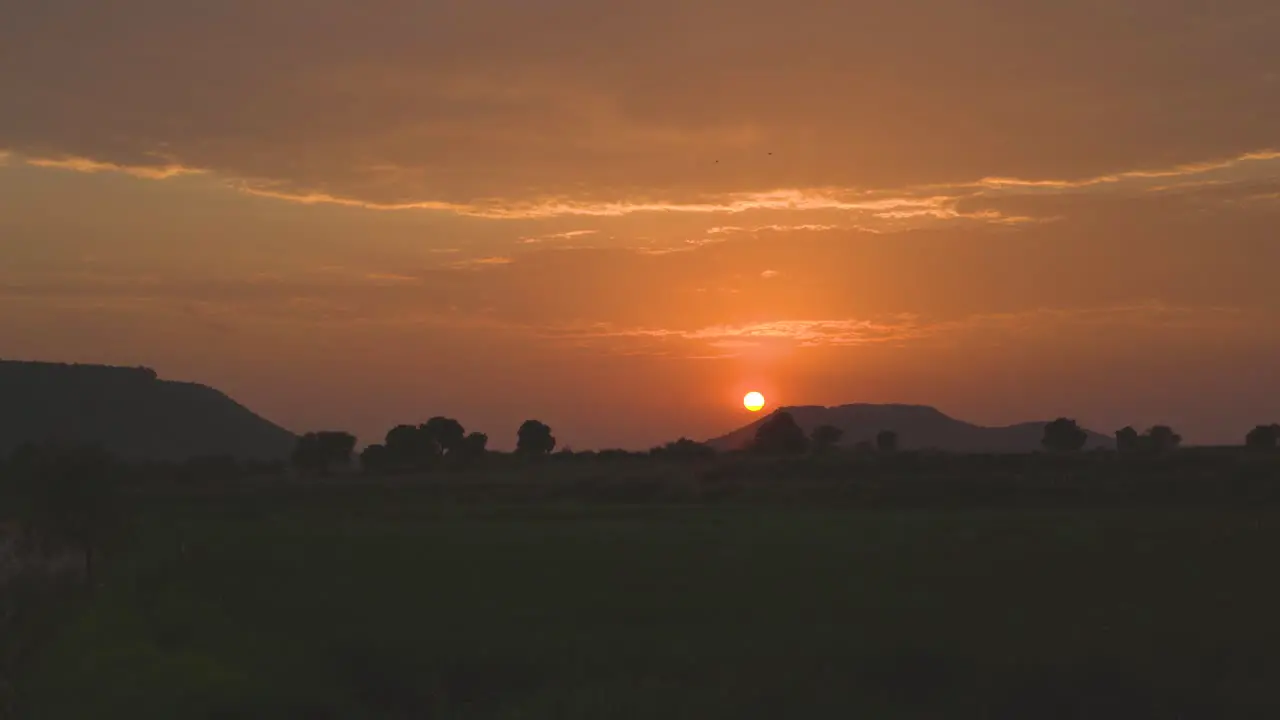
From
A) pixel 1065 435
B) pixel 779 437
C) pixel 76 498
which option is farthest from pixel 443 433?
pixel 76 498

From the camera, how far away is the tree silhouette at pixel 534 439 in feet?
624

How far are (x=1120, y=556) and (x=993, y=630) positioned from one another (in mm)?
11771

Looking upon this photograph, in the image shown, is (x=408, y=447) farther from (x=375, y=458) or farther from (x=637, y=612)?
(x=637, y=612)

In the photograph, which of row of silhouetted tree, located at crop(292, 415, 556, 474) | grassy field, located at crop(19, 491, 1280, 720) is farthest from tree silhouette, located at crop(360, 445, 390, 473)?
grassy field, located at crop(19, 491, 1280, 720)

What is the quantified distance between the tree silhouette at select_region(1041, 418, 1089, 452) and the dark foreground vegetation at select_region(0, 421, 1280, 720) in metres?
106

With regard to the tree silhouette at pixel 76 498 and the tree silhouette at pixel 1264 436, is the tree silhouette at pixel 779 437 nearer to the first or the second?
the tree silhouette at pixel 1264 436

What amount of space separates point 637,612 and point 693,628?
8.38ft

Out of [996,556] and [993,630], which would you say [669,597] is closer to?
[993,630]

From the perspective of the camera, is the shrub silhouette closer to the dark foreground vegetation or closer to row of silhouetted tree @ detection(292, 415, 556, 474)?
row of silhouetted tree @ detection(292, 415, 556, 474)

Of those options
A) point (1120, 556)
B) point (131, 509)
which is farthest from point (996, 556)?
point (131, 509)

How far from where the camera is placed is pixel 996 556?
1667 inches

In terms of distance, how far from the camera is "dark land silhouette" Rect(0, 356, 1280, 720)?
92.8 ft

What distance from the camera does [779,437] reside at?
17475 cm

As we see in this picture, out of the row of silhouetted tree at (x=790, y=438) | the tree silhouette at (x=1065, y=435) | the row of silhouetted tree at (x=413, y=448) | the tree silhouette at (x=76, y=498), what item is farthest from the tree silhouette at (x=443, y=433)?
the tree silhouette at (x=76, y=498)
